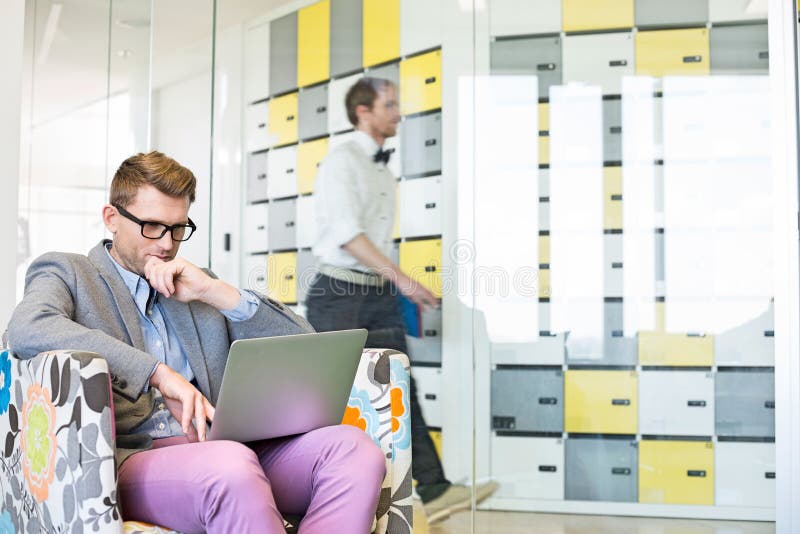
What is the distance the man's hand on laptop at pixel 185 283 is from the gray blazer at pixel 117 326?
0.22ft

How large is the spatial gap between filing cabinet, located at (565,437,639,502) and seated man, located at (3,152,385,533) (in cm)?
133

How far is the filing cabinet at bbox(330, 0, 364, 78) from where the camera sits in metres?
2.95

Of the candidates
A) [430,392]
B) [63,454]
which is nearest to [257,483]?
[63,454]

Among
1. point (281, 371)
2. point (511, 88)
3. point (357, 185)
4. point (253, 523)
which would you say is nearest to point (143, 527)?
point (253, 523)

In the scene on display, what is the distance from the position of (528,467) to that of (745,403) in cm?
70

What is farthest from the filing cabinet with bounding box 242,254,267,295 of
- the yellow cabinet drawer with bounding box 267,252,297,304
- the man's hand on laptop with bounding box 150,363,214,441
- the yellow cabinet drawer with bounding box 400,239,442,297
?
the man's hand on laptop with bounding box 150,363,214,441

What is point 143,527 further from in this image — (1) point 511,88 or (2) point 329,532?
(1) point 511,88

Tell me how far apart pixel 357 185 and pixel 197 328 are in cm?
131

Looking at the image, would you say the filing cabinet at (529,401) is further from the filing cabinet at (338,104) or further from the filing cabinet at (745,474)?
the filing cabinet at (338,104)

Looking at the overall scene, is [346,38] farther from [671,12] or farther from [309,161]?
[671,12]

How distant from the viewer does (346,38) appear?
2.96 m

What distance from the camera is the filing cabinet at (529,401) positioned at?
2.77 metres

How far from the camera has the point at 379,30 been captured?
292cm

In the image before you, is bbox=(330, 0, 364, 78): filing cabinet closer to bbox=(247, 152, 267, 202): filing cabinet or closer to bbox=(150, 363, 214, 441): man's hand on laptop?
bbox=(247, 152, 267, 202): filing cabinet
